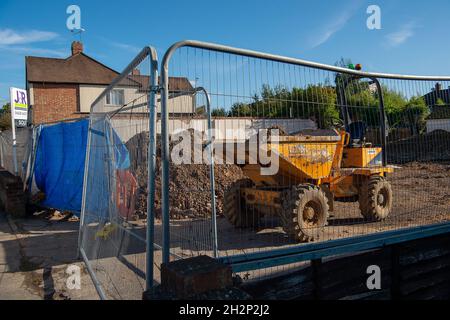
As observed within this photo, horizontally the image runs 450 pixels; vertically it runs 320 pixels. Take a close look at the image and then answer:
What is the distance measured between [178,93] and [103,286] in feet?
7.73

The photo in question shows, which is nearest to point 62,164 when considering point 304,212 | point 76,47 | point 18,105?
point 18,105

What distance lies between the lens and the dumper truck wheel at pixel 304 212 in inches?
263

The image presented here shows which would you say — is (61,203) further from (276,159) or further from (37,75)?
(37,75)

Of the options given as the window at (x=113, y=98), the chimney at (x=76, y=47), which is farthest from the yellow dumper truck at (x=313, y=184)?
the chimney at (x=76, y=47)

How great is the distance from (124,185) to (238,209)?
163 inches

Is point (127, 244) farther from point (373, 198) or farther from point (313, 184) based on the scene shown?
point (373, 198)

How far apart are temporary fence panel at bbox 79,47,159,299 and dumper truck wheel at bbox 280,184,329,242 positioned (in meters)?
2.62

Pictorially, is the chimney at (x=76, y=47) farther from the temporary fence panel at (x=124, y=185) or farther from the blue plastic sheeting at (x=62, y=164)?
the temporary fence panel at (x=124, y=185)

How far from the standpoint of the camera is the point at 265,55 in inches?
133

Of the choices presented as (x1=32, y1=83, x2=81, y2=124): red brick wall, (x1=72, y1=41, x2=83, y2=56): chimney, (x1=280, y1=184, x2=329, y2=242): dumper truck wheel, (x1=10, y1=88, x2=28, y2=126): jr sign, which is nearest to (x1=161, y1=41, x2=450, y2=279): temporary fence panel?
(x1=280, y1=184, x2=329, y2=242): dumper truck wheel

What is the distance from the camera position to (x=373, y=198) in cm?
801

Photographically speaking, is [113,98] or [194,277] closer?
[194,277]

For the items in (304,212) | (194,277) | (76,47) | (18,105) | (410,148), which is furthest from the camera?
(76,47)

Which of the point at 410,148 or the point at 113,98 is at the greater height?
the point at 113,98
